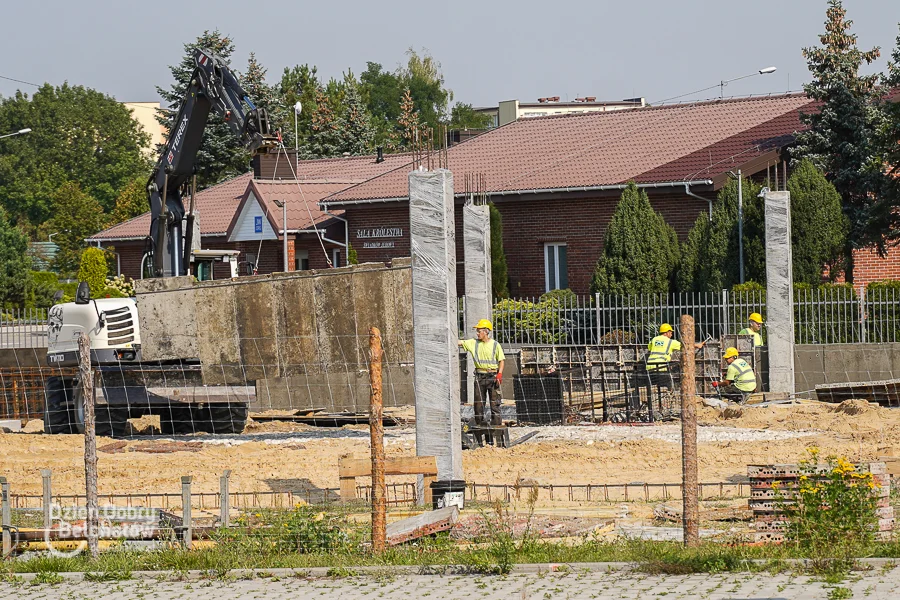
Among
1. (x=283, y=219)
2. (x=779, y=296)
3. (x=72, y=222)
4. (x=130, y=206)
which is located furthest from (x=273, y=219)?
(x=72, y=222)

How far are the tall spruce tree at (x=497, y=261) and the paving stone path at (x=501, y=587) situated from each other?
82.4 ft

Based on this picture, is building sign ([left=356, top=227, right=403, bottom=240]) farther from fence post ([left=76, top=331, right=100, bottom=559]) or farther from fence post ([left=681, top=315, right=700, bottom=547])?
fence post ([left=681, top=315, right=700, bottom=547])

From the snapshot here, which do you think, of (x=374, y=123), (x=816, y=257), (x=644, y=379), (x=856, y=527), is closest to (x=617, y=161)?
(x=816, y=257)

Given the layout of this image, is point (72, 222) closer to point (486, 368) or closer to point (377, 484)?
point (486, 368)

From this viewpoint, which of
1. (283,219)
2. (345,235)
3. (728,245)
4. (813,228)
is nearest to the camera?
→ (813,228)

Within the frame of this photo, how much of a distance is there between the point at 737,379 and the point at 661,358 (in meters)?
1.45

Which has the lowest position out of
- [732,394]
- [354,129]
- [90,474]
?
[732,394]

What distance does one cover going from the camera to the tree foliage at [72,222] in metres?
77.4

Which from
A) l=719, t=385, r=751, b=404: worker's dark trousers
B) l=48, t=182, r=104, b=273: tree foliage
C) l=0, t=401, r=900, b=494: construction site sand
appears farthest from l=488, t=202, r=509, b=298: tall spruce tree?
l=48, t=182, r=104, b=273: tree foliage

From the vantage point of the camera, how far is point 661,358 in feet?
67.4

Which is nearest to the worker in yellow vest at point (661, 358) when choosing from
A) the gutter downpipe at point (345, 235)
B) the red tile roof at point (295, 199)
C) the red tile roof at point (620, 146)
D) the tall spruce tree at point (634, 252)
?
the tall spruce tree at point (634, 252)

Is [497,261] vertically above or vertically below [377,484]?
above

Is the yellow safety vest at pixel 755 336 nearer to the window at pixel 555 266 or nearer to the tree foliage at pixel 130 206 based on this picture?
the window at pixel 555 266

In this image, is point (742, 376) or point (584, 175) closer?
point (742, 376)
